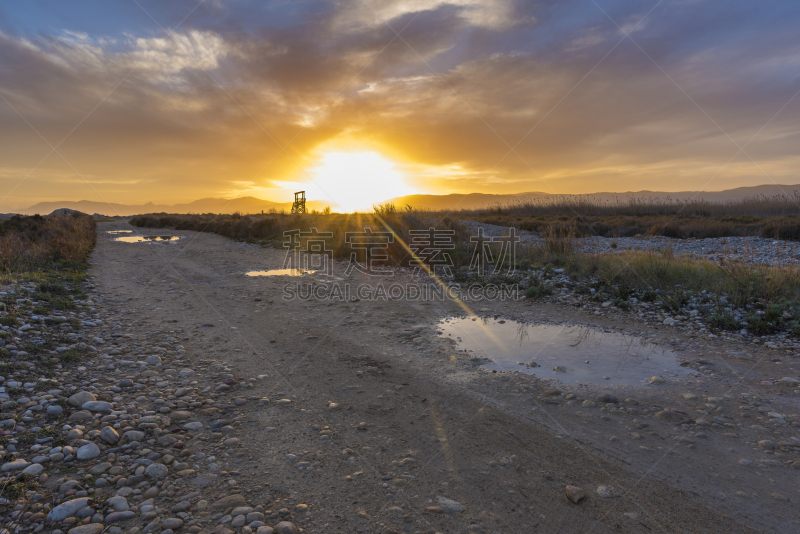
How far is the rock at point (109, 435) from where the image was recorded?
2787 mm

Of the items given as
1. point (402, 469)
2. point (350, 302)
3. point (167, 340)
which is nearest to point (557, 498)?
point (402, 469)

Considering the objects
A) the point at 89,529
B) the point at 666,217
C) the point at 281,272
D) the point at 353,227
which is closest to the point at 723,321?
the point at 89,529

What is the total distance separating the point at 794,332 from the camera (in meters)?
5.07

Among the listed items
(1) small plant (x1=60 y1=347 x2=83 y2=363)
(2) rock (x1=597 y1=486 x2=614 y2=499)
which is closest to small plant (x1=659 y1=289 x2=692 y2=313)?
(2) rock (x1=597 y1=486 x2=614 y2=499)

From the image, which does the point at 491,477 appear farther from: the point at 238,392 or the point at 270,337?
the point at 270,337

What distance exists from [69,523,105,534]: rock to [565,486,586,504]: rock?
2593 mm

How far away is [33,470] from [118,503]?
0.73 meters

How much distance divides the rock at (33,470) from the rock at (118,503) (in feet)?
1.98

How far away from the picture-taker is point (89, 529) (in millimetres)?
2004

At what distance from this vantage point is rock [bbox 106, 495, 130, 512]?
2.16 metres

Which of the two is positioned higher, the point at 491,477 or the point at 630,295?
the point at 630,295

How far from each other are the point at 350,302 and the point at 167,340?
10.1ft

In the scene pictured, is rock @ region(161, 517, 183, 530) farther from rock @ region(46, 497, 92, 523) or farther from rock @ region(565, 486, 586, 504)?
rock @ region(565, 486, 586, 504)

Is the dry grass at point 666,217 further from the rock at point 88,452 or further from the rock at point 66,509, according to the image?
the rock at point 66,509
